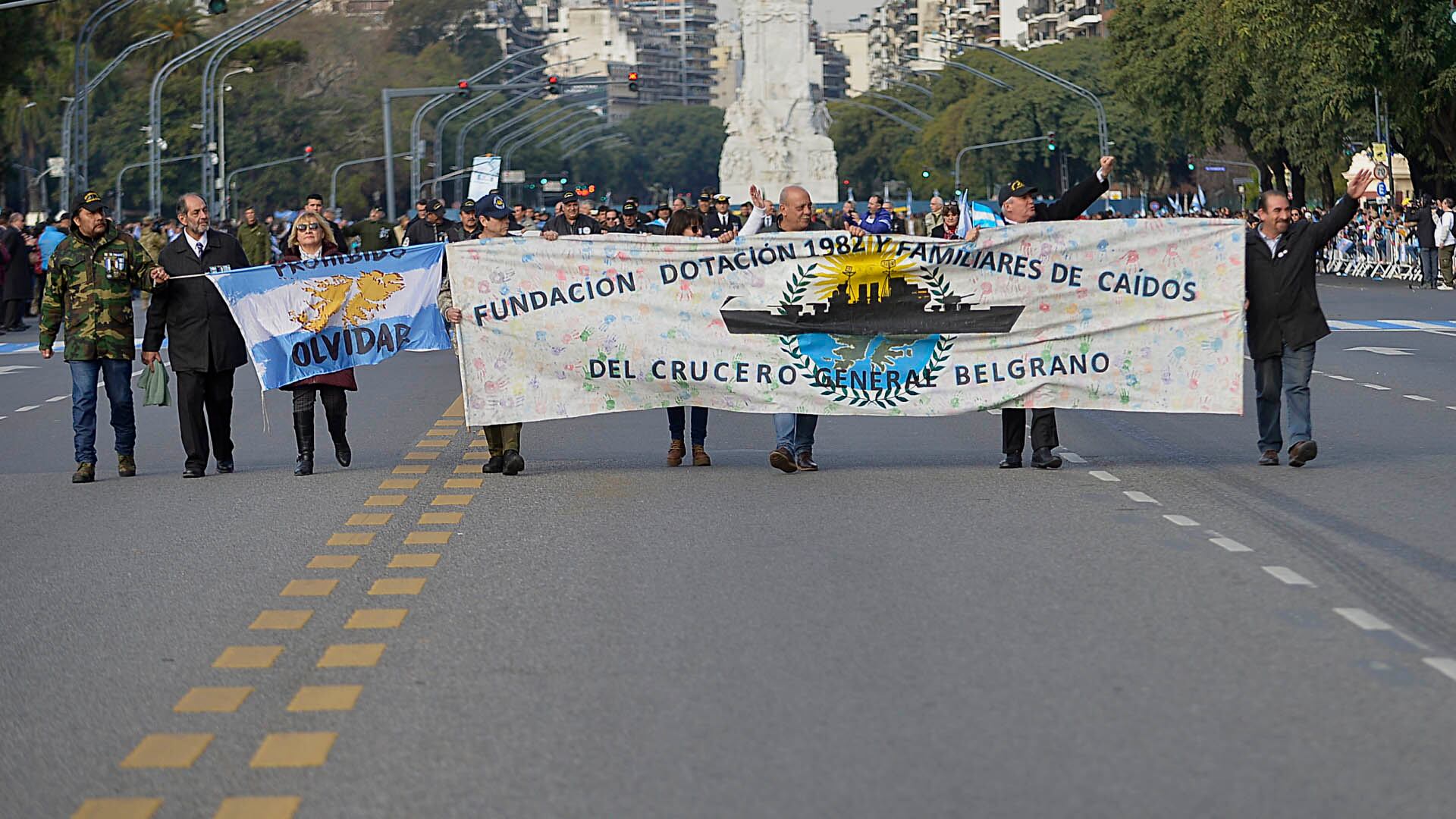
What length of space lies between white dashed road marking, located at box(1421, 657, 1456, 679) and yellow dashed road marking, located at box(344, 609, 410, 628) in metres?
3.66

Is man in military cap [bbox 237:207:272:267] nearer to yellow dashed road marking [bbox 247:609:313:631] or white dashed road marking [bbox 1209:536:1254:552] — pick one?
white dashed road marking [bbox 1209:536:1254:552]

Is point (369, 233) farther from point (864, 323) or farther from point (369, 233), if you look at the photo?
point (864, 323)

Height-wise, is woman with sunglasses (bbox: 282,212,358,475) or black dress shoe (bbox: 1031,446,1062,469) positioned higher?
woman with sunglasses (bbox: 282,212,358,475)

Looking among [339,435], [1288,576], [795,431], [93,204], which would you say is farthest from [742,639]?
[93,204]

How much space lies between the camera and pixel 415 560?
10453mm

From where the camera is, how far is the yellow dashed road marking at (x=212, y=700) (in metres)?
7.25

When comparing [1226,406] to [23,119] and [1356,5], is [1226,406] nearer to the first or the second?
[1356,5]

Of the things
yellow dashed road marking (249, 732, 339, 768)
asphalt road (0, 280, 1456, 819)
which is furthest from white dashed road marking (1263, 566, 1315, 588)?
yellow dashed road marking (249, 732, 339, 768)

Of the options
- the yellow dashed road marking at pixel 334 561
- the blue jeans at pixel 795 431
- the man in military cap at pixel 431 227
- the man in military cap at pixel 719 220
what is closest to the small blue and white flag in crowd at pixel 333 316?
the blue jeans at pixel 795 431

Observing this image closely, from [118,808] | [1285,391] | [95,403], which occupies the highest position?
[95,403]

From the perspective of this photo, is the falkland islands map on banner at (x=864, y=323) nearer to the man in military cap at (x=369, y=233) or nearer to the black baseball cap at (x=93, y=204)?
the black baseball cap at (x=93, y=204)

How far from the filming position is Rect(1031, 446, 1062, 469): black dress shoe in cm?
1373

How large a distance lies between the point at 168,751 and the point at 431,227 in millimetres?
18837

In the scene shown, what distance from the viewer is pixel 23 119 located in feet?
302
